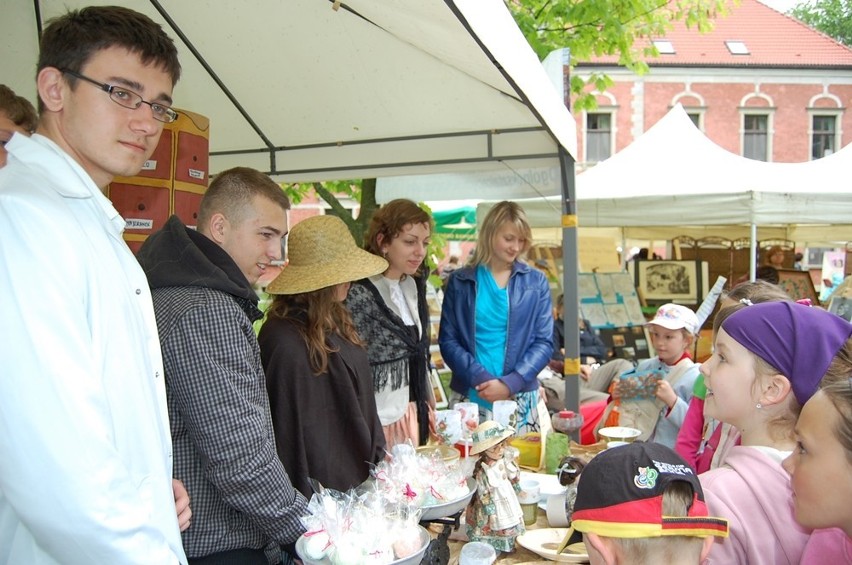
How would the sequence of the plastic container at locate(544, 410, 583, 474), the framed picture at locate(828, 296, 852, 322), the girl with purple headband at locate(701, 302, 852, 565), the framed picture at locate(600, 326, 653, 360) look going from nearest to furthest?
the girl with purple headband at locate(701, 302, 852, 565), the plastic container at locate(544, 410, 583, 474), the framed picture at locate(828, 296, 852, 322), the framed picture at locate(600, 326, 653, 360)

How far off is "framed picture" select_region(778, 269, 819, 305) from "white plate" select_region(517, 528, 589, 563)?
23.4ft

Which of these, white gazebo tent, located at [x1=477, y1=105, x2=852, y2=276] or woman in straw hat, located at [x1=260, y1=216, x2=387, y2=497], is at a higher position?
white gazebo tent, located at [x1=477, y1=105, x2=852, y2=276]

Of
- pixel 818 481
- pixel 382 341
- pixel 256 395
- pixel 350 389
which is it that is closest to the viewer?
pixel 818 481

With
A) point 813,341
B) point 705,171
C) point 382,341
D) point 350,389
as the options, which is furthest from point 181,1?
point 705,171

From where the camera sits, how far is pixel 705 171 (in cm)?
664

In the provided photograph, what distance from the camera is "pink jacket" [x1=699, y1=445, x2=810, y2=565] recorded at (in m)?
1.50

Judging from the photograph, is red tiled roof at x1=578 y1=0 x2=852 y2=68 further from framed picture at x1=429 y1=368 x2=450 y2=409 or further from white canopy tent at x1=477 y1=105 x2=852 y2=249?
framed picture at x1=429 y1=368 x2=450 y2=409

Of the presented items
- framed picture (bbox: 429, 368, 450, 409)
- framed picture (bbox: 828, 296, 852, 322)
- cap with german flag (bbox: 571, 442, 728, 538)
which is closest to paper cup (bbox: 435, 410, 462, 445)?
cap with german flag (bbox: 571, 442, 728, 538)

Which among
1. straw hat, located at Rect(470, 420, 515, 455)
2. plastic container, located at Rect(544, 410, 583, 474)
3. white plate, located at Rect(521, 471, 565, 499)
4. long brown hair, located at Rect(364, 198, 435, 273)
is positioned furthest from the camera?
long brown hair, located at Rect(364, 198, 435, 273)

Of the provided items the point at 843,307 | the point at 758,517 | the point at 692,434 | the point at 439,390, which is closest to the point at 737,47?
the point at 843,307

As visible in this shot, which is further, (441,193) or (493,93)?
(441,193)

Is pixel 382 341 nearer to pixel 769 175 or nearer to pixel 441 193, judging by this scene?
pixel 441 193

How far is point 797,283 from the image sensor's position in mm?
7852

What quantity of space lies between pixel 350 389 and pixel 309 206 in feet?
75.1
